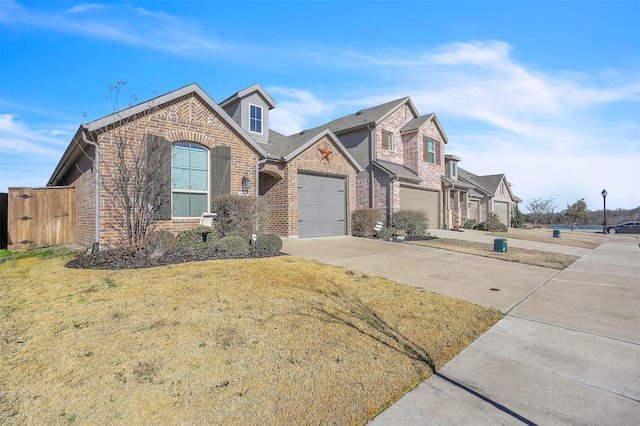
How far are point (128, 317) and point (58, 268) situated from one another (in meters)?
3.74

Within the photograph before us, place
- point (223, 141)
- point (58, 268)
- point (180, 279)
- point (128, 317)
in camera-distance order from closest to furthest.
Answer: point (128, 317)
point (180, 279)
point (58, 268)
point (223, 141)

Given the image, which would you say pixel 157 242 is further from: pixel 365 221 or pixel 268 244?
pixel 365 221

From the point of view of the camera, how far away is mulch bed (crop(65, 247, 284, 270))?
6.14 metres

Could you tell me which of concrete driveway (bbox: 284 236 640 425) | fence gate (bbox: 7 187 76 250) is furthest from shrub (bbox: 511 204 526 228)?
fence gate (bbox: 7 187 76 250)

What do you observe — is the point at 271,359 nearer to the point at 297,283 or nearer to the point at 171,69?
the point at 297,283

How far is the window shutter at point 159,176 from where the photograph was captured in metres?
8.16

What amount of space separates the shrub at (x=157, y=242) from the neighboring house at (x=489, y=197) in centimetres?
2472

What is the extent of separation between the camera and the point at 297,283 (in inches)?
208

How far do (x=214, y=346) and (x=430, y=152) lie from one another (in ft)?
64.7

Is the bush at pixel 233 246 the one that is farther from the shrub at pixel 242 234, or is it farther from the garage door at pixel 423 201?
the garage door at pixel 423 201

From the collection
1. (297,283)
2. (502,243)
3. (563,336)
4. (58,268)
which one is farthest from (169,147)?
(502,243)

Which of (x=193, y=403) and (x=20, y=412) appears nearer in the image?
Result: (x=20, y=412)

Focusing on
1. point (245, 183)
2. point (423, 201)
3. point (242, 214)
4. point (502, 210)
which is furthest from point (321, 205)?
point (502, 210)

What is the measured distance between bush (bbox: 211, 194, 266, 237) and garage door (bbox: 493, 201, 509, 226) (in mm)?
28405
